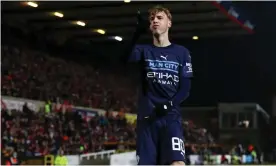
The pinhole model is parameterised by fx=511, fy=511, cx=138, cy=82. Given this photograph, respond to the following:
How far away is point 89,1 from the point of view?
2036 centimetres

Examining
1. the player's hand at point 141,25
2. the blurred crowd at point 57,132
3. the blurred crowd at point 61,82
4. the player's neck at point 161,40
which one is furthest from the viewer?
the blurred crowd at point 61,82

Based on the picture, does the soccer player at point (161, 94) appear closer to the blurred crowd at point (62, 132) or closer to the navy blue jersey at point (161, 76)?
the navy blue jersey at point (161, 76)

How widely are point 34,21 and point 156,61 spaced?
71.4 ft

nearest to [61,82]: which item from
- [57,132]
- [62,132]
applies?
[62,132]

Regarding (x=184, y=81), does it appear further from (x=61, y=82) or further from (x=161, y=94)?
(x=61, y=82)

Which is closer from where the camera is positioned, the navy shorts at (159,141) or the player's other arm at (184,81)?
the navy shorts at (159,141)

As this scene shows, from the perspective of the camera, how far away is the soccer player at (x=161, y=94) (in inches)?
158

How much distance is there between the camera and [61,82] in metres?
23.8

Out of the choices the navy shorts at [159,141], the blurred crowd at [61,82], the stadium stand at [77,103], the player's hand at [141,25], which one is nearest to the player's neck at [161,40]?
the player's hand at [141,25]

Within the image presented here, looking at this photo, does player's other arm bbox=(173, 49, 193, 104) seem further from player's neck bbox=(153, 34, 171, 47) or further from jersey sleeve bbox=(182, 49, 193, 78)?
player's neck bbox=(153, 34, 171, 47)

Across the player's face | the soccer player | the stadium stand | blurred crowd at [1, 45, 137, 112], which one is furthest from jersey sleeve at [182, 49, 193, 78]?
blurred crowd at [1, 45, 137, 112]

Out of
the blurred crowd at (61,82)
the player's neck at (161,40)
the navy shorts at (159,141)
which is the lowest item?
the navy shorts at (159,141)

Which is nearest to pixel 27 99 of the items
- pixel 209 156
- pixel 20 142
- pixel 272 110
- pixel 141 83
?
pixel 20 142

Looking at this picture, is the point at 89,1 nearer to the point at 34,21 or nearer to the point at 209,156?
the point at 34,21
